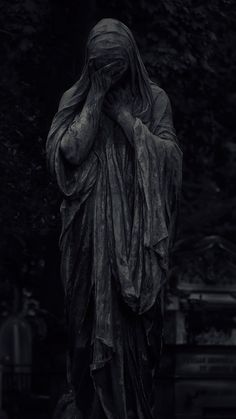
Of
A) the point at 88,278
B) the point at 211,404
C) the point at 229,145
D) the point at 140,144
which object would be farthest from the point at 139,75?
the point at 229,145

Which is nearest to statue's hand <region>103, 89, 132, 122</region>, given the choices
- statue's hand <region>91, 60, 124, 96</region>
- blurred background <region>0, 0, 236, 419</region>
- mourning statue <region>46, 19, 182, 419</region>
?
mourning statue <region>46, 19, 182, 419</region>

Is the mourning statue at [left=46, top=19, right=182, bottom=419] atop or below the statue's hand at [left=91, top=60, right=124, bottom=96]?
below

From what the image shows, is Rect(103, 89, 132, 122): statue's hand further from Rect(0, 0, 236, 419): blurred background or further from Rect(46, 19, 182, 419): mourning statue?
Rect(0, 0, 236, 419): blurred background

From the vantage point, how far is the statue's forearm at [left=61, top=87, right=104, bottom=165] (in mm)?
11891

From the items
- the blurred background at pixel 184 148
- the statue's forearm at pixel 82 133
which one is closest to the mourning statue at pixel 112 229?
the statue's forearm at pixel 82 133

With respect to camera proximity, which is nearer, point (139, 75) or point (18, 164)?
point (139, 75)

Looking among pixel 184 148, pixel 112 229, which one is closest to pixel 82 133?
pixel 112 229

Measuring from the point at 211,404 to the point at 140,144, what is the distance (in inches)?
315

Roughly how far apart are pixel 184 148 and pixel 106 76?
9.62 meters

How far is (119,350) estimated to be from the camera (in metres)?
11.9

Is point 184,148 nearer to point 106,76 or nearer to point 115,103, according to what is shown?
point 115,103

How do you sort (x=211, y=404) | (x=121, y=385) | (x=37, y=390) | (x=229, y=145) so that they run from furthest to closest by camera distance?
(x=229, y=145) < (x=37, y=390) < (x=211, y=404) < (x=121, y=385)

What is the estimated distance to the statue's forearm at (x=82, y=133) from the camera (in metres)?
11.9

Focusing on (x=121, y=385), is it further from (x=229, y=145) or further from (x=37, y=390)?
(x=229, y=145)
